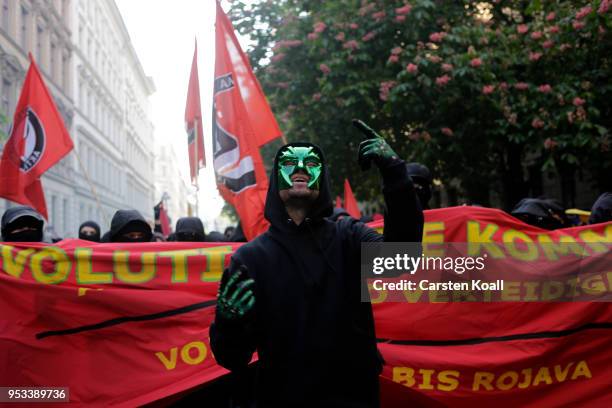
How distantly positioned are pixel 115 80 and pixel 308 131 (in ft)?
141

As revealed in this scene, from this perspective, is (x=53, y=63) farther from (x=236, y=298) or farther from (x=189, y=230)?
(x=236, y=298)

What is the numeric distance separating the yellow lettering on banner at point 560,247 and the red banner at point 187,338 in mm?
80

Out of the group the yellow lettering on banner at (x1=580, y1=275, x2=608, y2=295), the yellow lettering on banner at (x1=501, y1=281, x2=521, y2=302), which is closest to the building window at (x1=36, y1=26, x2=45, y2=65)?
the yellow lettering on banner at (x1=501, y1=281, x2=521, y2=302)

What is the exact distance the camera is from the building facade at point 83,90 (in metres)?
24.5

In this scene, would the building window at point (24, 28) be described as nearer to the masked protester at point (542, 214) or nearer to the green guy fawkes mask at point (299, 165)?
the masked protester at point (542, 214)

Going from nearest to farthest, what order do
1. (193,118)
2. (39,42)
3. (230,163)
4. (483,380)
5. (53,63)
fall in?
(483,380) → (230,163) → (193,118) → (39,42) → (53,63)

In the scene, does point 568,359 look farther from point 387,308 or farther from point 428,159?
point 428,159

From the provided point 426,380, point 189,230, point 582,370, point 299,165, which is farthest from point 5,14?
point 299,165

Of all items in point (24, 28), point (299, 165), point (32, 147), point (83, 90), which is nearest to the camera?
point (299, 165)

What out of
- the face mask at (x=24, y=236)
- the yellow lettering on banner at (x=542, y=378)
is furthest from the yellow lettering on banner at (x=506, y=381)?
the face mask at (x=24, y=236)

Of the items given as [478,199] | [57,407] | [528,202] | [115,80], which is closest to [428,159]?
[478,199]

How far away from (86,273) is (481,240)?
8.30 feet

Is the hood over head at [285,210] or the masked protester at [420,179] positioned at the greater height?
the masked protester at [420,179]

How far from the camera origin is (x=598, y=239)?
15.3 ft
